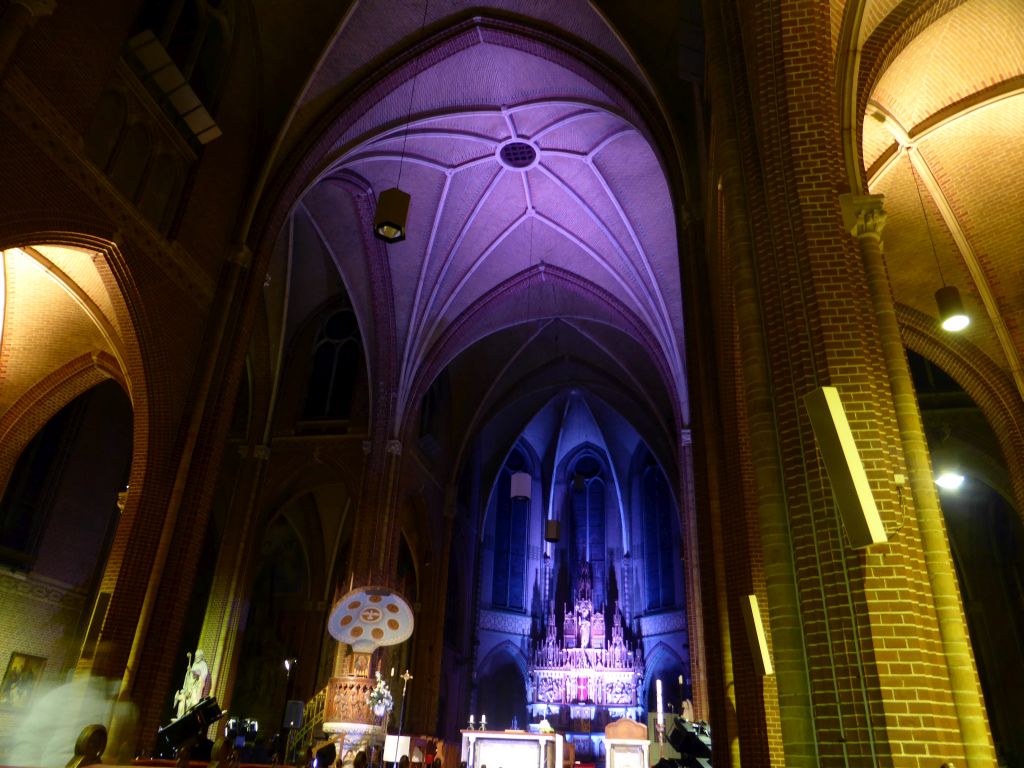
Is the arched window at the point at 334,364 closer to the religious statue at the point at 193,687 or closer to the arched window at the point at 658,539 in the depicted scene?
the religious statue at the point at 193,687

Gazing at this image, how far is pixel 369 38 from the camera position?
42.5ft

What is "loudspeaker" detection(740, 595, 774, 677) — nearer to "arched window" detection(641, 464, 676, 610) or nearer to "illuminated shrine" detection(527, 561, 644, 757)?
"illuminated shrine" detection(527, 561, 644, 757)

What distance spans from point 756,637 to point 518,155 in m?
12.8

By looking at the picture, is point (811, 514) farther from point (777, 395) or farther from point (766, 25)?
point (766, 25)

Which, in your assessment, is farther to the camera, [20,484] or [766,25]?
[20,484]

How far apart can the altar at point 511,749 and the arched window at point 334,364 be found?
32.3 ft

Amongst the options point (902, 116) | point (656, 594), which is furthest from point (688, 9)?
point (656, 594)

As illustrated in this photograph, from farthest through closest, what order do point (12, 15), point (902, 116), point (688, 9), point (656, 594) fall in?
point (656, 594) → point (688, 9) → point (902, 116) → point (12, 15)

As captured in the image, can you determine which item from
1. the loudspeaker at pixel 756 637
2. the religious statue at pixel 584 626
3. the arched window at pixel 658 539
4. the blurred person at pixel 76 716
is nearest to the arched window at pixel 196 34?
the blurred person at pixel 76 716

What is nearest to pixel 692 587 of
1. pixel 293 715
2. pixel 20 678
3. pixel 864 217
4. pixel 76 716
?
pixel 293 715

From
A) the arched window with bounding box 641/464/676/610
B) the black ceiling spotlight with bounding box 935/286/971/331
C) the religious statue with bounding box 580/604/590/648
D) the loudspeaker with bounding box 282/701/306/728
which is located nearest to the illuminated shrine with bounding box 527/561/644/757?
the religious statue with bounding box 580/604/590/648

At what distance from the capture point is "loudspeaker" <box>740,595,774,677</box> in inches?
255

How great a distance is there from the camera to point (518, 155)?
658 inches

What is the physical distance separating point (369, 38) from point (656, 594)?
68.1 feet
